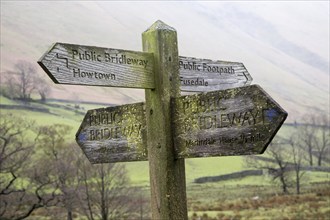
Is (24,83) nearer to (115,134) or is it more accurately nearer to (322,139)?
(322,139)

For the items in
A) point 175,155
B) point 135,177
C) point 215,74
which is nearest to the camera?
point 175,155

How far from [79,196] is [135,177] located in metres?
18.9

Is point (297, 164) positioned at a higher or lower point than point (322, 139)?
lower

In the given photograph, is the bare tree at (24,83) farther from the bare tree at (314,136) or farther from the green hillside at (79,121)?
the bare tree at (314,136)

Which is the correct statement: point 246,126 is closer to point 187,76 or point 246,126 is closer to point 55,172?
point 187,76

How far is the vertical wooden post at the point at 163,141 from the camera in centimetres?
366

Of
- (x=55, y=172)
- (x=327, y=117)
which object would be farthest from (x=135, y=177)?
(x=327, y=117)

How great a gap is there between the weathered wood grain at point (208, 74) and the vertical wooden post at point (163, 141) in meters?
0.17

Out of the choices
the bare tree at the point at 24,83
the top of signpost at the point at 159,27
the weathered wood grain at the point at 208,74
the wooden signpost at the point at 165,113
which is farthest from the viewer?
the bare tree at the point at 24,83

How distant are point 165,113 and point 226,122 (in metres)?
0.50

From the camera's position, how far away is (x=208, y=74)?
4141 millimetres

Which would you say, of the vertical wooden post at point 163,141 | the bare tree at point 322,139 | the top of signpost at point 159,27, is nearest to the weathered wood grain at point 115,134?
the vertical wooden post at point 163,141

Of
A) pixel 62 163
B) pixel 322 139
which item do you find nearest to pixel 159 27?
pixel 62 163

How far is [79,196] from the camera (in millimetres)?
30688
